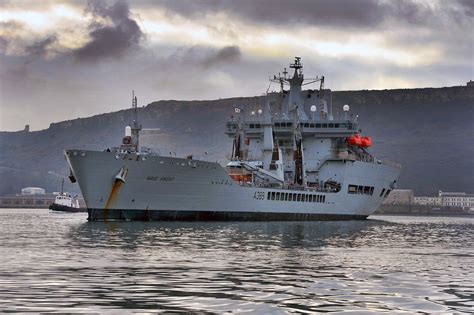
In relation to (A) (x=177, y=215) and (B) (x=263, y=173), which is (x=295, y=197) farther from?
(A) (x=177, y=215)

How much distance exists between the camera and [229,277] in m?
22.9

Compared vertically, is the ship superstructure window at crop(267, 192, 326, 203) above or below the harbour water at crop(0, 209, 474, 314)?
above

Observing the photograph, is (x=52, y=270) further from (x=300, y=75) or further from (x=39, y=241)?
(x=300, y=75)

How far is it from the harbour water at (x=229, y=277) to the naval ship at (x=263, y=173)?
19.3m

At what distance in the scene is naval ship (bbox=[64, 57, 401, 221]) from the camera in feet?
190

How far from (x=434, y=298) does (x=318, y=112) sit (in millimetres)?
61545

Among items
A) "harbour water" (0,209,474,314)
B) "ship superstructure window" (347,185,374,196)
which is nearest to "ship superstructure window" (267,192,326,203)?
"ship superstructure window" (347,185,374,196)

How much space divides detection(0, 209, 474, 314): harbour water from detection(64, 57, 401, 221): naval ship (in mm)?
19346

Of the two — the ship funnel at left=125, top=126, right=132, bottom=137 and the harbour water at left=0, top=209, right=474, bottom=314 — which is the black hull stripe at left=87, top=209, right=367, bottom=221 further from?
the harbour water at left=0, top=209, right=474, bottom=314

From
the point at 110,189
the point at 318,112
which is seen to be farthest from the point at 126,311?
the point at 318,112

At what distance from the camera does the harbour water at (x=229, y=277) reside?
58.7ft

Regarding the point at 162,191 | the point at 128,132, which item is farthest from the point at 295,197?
the point at 128,132

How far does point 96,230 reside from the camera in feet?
157

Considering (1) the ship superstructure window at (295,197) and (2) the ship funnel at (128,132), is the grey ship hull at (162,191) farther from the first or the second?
(2) the ship funnel at (128,132)
